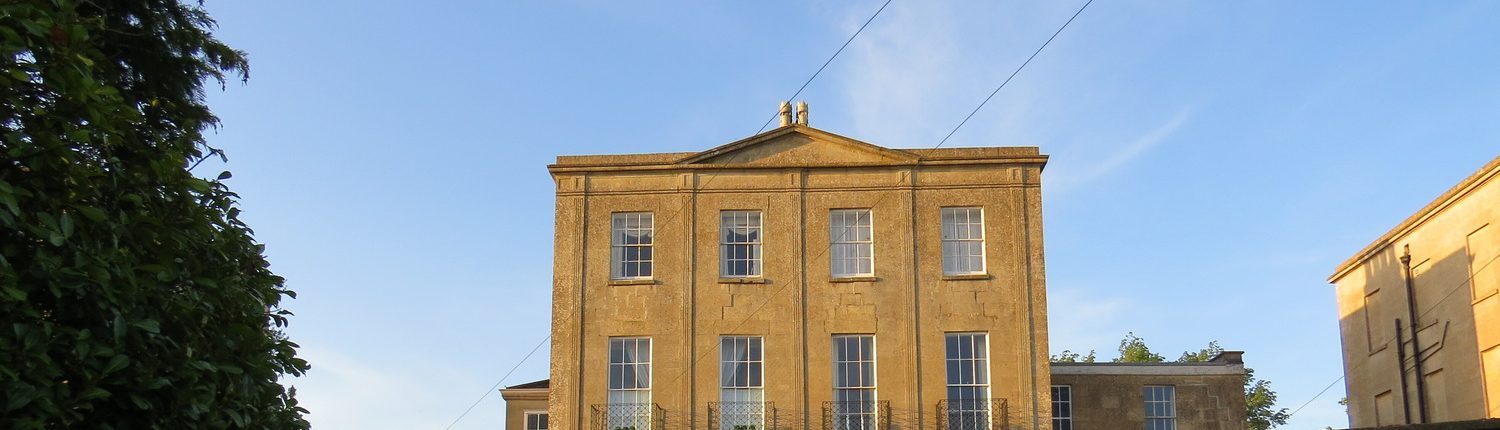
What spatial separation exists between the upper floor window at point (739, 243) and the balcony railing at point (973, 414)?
14.9 ft

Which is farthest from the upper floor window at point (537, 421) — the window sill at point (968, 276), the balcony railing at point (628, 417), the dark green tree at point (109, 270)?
the dark green tree at point (109, 270)

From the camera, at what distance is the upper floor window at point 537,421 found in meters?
31.3

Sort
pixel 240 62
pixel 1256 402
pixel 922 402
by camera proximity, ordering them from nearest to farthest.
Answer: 1. pixel 240 62
2. pixel 922 402
3. pixel 1256 402

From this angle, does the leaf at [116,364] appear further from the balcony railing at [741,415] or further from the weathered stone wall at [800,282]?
the balcony railing at [741,415]

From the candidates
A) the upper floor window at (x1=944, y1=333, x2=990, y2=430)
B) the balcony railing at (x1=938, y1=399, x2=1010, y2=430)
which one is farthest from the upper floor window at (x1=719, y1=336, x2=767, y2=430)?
the upper floor window at (x1=944, y1=333, x2=990, y2=430)

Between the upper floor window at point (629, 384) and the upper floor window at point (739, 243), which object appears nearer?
the upper floor window at point (629, 384)

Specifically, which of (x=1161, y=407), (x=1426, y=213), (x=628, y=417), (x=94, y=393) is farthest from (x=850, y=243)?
(x=94, y=393)

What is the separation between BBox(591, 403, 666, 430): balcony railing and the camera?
28.2m

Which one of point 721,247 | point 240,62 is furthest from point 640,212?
point 240,62

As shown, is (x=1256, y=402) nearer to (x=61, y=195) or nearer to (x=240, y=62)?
(x=240, y=62)

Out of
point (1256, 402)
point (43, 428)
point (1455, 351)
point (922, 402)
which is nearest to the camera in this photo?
point (43, 428)

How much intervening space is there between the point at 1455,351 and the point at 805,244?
15.8 metres

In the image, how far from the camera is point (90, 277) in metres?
10.1

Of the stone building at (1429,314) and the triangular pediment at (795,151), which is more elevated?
the triangular pediment at (795,151)
